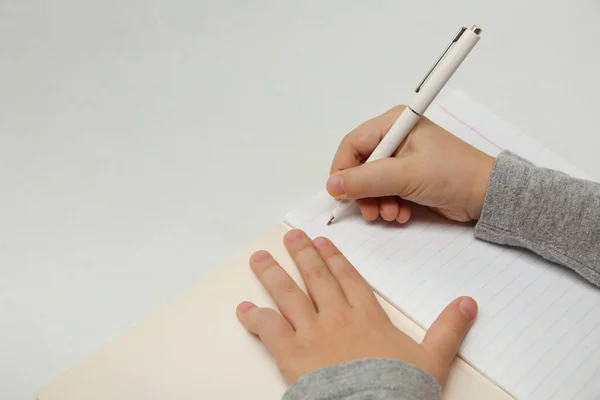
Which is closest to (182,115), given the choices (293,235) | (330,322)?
(293,235)

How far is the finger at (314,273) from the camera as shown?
0.54 metres

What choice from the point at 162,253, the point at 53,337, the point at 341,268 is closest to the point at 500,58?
the point at 341,268

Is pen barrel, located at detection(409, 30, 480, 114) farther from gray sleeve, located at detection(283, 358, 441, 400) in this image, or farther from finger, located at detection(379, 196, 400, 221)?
gray sleeve, located at detection(283, 358, 441, 400)

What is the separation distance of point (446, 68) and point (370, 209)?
6.3 inches

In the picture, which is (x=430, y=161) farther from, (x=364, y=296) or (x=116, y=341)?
(x=116, y=341)

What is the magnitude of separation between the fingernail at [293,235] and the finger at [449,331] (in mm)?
154

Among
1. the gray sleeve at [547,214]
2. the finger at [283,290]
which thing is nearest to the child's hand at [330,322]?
the finger at [283,290]

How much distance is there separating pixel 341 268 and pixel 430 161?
138 millimetres

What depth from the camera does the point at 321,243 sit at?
58 cm

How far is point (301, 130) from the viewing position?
2.31ft

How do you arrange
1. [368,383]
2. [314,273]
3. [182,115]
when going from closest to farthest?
[368,383] → [314,273] → [182,115]

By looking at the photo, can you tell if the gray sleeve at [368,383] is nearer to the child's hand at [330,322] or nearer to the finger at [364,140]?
the child's hand at [330,322]

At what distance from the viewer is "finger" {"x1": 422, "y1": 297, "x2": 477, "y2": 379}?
0.51m

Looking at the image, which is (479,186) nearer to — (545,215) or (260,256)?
(545,215)
